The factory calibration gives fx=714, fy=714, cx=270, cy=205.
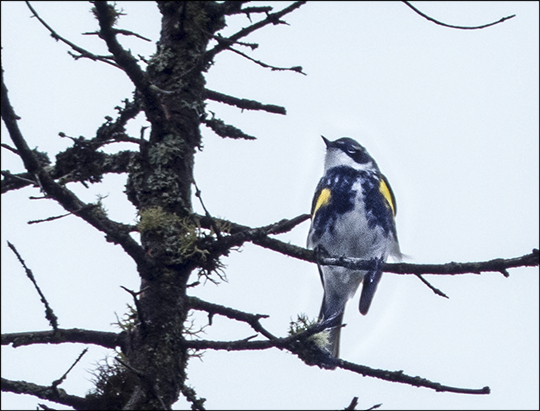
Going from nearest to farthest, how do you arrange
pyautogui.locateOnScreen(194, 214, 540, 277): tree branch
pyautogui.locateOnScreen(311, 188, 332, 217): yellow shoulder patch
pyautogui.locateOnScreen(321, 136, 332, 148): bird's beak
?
pyautogui.locateOnScreen(194, 214, 540, 277): tree branch < pyautogui.locateOnScreen(311, 188, 332, 217): yellow shoulder patch < pyautogui.locateOnScreen(321, 136, 332, 148): bird's beak

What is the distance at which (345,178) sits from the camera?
567 cm

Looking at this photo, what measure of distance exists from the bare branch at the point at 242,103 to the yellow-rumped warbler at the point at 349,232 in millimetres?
1229

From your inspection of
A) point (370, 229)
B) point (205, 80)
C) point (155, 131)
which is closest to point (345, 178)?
point (370, 229)

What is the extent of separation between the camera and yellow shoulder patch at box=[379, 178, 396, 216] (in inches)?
226

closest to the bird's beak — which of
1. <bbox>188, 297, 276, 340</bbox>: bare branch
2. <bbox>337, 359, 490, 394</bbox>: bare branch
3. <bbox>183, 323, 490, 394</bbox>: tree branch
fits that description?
<bbox>188, 297, 276, 340</bbox>: bare branch

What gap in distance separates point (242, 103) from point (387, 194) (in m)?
1.85

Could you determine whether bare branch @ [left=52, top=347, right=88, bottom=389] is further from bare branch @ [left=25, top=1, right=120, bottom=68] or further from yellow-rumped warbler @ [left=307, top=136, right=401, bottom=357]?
yellow-rumped warbler @ [left=307, top=136, right=401, bottom=357]

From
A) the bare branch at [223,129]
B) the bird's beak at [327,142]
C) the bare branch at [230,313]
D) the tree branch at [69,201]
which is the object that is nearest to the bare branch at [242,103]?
the bare branch at [223,129]

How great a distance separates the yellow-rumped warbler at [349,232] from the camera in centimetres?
533

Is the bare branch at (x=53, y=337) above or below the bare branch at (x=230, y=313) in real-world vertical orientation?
below

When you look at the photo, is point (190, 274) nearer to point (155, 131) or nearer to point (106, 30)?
point (155, 131)

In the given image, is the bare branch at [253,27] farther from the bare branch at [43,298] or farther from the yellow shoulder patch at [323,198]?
the yellow shoulder patch at [323,198]

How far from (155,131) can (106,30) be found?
1.04 metres

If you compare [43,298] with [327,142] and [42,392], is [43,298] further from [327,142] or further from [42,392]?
[327,142]
